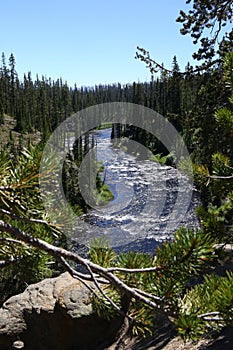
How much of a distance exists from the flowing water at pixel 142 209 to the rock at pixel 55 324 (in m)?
10.4

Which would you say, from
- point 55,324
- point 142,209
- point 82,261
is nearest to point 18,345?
point 55,324

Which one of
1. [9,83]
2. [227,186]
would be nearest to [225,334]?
[227,186]

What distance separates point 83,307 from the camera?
8352 mm

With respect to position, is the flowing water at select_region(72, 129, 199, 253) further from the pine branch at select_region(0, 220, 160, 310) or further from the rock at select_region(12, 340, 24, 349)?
the pine branch at select_region(0, 220, 160, 310)

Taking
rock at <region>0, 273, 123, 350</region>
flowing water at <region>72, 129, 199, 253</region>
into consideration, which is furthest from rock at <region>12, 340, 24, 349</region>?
flowing water at <region>72, 129, 199, 253</region>

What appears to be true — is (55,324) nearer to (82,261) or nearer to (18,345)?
(18,345)

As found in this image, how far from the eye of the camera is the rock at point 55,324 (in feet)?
27.7

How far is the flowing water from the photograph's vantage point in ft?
86.4

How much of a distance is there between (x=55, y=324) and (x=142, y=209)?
1060 inches

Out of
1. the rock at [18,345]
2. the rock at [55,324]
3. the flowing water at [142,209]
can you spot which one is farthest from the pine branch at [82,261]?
the flowing water at [142,209]

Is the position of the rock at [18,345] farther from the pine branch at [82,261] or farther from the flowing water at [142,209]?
the flowing water at [142,209]

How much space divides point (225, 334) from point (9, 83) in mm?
102572

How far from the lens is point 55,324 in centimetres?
857

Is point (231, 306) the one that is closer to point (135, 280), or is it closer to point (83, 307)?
point (135, 280)
